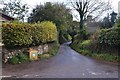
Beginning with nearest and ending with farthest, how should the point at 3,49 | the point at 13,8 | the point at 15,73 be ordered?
the point at 15,73 → the point at 3,49 → the point at 13,8

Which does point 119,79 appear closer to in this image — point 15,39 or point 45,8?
point 15,39

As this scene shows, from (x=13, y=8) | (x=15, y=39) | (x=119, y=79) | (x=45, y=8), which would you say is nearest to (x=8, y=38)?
(x=15, y=39)

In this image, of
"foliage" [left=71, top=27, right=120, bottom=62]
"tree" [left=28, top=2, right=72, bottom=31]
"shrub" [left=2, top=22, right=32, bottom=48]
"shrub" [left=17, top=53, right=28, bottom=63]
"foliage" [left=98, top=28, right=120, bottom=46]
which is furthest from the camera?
"tree" [left=28, top=2, right=72, bottom=31]

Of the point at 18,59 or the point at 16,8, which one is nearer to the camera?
the point at 18,59

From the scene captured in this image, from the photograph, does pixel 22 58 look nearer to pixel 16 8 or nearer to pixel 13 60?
pixel 13 60

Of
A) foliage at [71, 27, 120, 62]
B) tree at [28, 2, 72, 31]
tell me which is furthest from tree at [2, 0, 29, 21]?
foliage at [71, 27, 120, 62]

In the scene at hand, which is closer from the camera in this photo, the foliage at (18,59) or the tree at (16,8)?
the foliage at (18,59)

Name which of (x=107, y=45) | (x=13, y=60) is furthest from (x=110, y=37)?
(x=13, y=60)

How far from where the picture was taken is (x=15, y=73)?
10.1 m

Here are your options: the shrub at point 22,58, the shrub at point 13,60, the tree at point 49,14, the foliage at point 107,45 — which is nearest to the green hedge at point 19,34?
the shrub at point 22,58

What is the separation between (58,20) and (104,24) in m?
6.55

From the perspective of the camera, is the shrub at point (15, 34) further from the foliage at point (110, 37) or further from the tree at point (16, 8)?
the tree at point (16, 8)

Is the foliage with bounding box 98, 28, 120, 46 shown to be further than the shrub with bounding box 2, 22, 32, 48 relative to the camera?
Yes

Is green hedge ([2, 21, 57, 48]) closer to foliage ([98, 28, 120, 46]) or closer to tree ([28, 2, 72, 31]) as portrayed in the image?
foliage ([98, 28, 120, 46])
